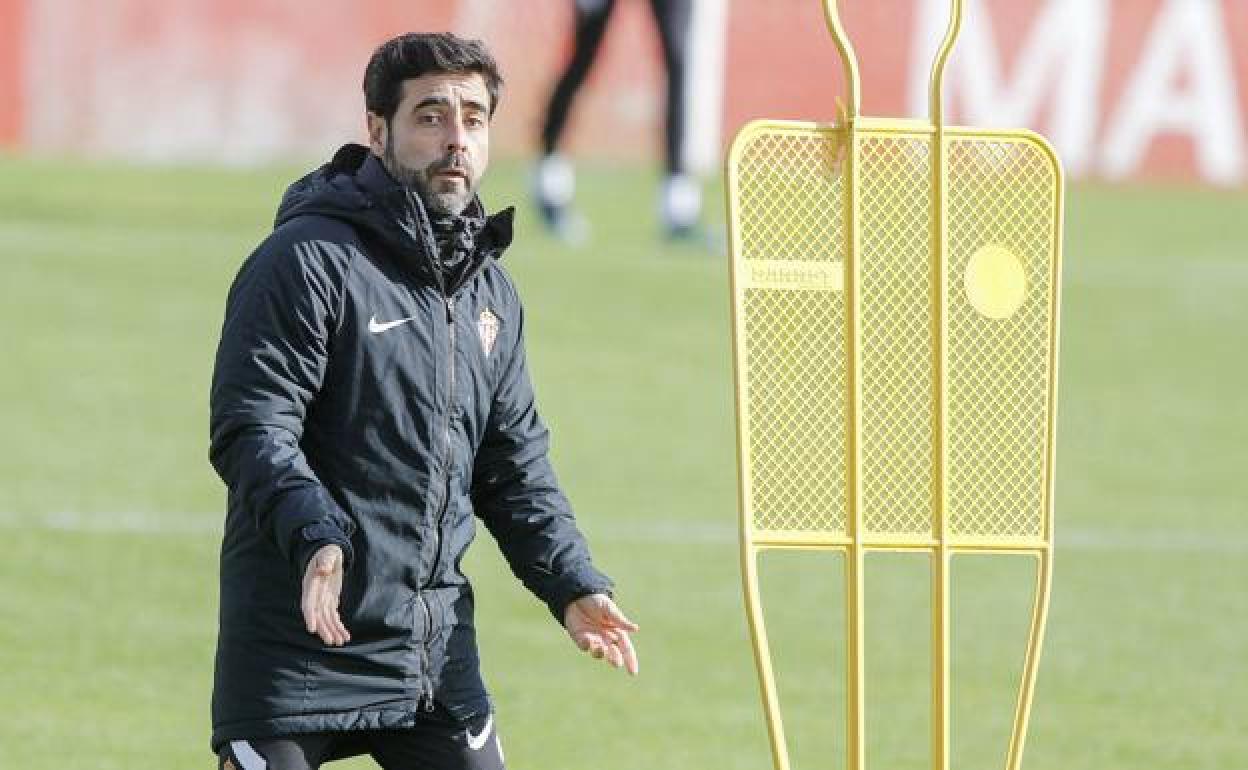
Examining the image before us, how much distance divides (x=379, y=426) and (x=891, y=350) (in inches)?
49.7

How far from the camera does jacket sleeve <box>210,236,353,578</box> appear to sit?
192 inches

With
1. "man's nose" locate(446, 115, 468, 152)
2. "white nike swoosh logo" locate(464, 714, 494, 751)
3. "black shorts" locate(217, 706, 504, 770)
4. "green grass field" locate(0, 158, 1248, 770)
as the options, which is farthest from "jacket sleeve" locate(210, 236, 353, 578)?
"green grass field" locate(0, 158, 1248, 770)

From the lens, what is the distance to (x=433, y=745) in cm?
543

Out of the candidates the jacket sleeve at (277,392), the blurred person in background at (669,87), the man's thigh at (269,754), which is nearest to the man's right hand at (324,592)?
the jacket sleeve at (277,392)

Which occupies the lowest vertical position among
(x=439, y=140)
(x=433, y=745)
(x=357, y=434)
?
(x=433, y=745)

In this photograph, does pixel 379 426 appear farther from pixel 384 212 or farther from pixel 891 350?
pixel 891 350

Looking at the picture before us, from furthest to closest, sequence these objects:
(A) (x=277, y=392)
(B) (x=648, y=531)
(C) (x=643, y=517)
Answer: (C) (x=643, y=517), (B) (x=648, y=531), (A) (x=277, y=392)

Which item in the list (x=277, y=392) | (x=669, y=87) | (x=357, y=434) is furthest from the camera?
(x=669, y=87)

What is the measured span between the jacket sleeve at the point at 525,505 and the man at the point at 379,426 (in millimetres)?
17

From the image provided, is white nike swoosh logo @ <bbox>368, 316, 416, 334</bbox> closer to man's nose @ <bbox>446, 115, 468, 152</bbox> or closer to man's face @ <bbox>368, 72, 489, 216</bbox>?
man's face @ <bbox>368, 72, 489, 216</bbox>

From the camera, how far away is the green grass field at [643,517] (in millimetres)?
8609

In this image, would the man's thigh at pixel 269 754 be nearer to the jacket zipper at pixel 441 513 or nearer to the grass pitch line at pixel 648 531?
the jacket zipper at pixel 441 513

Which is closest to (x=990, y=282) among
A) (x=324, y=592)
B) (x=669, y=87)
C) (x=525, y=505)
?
(x=525, y=505)
